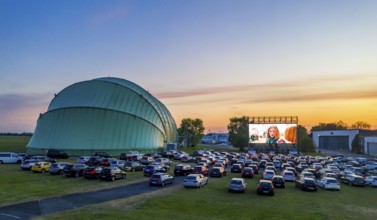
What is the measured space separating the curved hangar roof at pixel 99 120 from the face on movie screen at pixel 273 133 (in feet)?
121

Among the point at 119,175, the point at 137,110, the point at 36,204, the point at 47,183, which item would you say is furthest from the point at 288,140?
the point at 36,204

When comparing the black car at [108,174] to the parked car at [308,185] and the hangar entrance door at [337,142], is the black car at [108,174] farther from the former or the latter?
the hangar entrance door at [337,142]

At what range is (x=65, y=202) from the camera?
94.6ft

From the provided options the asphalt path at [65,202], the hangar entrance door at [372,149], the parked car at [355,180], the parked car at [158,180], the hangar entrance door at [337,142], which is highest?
the hangar entrance door at [337,142]

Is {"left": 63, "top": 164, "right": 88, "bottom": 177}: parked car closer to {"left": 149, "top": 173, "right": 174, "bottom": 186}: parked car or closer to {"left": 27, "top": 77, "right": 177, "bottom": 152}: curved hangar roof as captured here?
{"left": 149, "top": 173, "right": 174, "bottom": 186}: parked car

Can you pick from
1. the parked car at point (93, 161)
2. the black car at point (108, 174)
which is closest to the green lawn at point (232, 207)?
the black car at point (108, 174)

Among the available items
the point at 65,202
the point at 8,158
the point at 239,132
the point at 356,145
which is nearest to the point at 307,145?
the point at 239,132

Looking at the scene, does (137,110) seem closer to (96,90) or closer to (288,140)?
(96,90)

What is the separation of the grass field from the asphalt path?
1314 mm

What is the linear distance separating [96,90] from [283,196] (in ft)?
219

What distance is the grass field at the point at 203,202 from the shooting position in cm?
2548

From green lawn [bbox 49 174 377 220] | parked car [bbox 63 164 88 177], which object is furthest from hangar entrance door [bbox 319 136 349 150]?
parked car [bbox 63 164 88 177]

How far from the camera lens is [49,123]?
89.2m

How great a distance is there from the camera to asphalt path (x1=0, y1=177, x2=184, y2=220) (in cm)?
2462
